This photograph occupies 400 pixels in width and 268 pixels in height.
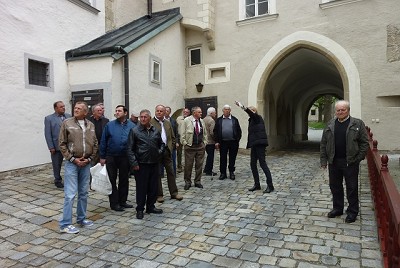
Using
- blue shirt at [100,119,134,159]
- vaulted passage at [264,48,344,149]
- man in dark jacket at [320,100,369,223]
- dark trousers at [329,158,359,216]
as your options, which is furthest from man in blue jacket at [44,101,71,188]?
vaulted passage at [264,48,344,149]

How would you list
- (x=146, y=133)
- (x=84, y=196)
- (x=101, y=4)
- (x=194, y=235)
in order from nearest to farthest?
(x=194, y=235) < (x=84, y=196) < (x=146, y=133) < (x=101, y=4)

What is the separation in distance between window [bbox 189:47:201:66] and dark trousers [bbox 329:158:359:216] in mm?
9137

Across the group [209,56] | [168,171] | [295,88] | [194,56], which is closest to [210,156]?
[168,171]

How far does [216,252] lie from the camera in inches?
140

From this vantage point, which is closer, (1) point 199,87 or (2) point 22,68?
(2) point 22,68

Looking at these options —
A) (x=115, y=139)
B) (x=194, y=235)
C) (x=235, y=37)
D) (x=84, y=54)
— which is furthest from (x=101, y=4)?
(x=194, y=235)

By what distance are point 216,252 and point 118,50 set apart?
678 centimetres

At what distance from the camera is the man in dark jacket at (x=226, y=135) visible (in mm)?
7211

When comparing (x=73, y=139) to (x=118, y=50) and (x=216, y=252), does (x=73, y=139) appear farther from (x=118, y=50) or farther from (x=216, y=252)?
(x=118, y=50)

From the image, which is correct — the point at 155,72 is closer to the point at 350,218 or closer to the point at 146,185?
the point at 146,185

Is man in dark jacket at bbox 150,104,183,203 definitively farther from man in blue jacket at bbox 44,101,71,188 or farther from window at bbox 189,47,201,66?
window at bbox 189,47,201,66

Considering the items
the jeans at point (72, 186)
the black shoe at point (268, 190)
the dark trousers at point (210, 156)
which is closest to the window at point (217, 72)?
the dark trousers at point (210, 156)

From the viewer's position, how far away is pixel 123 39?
9.68m

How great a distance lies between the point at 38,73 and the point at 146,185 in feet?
17.6
